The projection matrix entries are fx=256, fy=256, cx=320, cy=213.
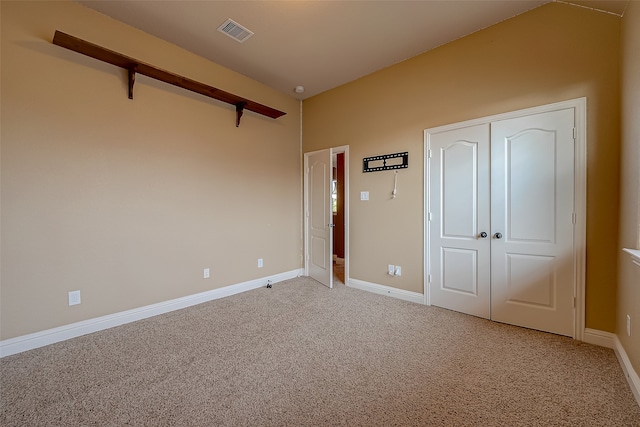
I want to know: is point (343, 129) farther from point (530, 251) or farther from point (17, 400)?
point (17, 400)

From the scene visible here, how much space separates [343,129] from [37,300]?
3838 mm

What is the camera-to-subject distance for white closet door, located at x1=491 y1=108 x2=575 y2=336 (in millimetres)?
2291

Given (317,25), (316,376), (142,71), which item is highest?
(317,25)

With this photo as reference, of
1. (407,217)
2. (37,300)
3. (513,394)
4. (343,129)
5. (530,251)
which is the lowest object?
(513,394)

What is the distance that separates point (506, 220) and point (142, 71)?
4005mm

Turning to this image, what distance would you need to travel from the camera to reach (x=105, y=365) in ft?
6.42

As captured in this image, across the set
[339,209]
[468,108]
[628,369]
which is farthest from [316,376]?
[339,209]

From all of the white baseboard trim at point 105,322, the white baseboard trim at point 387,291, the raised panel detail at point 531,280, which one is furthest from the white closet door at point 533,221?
the white baseboard trim at point 105,322

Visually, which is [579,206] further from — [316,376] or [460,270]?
[316,376]

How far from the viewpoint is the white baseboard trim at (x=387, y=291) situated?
3.20 m

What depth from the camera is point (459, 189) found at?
286 cm

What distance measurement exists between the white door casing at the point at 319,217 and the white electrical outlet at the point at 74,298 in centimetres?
282

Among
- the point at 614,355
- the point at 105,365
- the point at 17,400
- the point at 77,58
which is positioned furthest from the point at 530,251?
the point at 77,58

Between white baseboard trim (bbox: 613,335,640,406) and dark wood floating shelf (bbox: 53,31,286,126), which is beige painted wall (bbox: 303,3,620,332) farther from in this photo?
dark wood floating shelf (bbox: 53,31,286,126)
